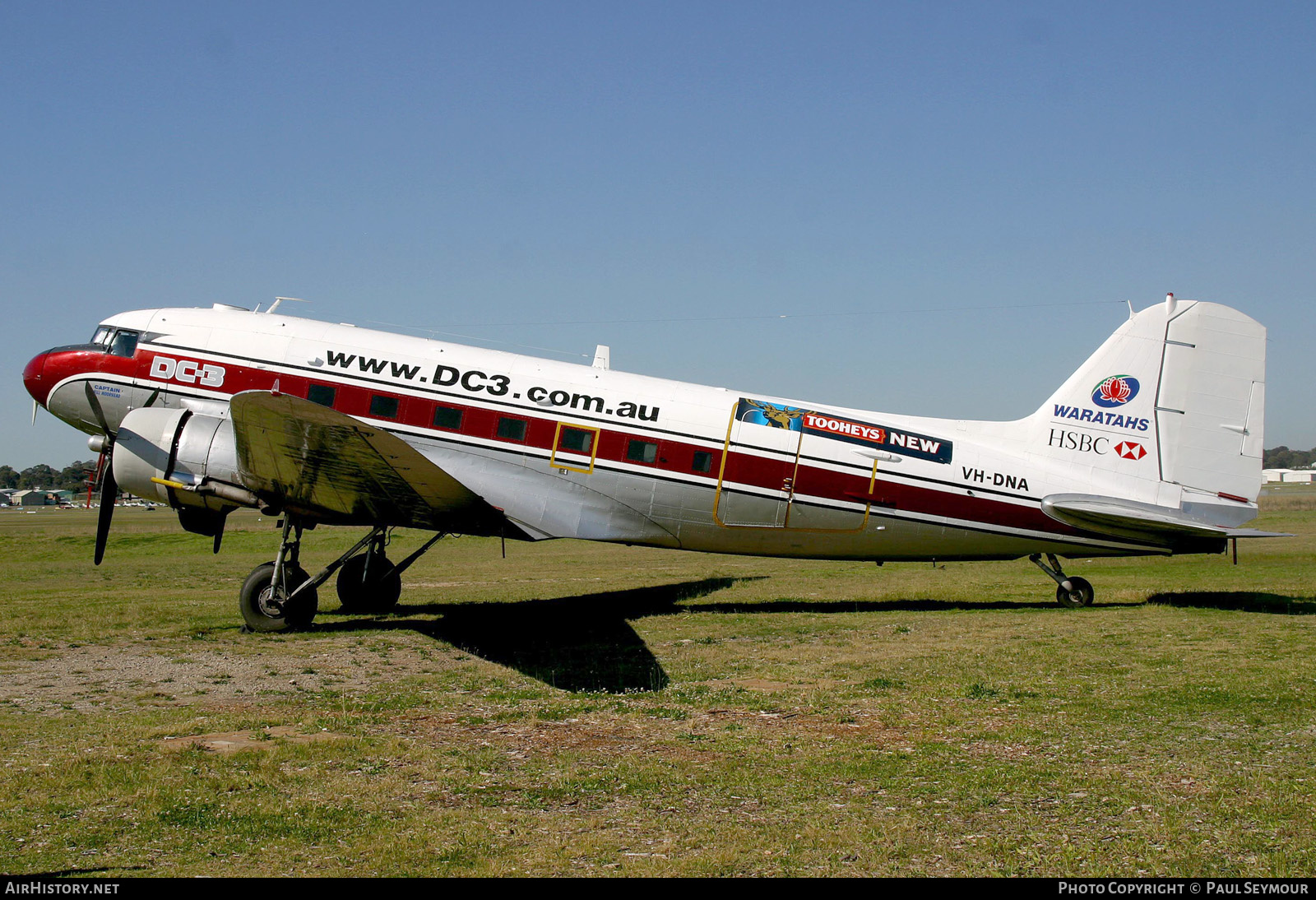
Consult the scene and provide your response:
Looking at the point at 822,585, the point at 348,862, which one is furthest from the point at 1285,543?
the point at 348,862

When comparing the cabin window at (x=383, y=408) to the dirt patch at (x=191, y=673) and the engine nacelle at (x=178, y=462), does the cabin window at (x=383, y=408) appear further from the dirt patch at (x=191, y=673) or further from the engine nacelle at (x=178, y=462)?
the dirt patch at (x=191, y=673)

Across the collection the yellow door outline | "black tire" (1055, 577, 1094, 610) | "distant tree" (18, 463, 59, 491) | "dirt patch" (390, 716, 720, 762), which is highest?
the yellow door outline

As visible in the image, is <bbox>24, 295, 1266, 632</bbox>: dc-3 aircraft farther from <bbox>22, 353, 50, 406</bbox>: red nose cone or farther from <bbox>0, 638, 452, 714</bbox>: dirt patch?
<bbox>0, 638, 452, 714</bbox>: dirt patch

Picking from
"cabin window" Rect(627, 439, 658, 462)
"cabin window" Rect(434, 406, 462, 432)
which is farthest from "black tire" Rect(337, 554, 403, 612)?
"cabin window" Rect(627, 439, 658, 462)

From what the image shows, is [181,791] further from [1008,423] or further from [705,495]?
[1008,423]

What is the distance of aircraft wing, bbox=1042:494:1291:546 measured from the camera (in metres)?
14.0

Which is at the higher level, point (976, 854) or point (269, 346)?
point (269, 346)

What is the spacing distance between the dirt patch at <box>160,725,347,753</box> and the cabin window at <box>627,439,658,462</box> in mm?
7029

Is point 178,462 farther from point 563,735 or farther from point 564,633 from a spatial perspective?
point 563,735

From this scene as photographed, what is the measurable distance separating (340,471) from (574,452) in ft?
12.5

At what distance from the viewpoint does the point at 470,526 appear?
13.8 metres

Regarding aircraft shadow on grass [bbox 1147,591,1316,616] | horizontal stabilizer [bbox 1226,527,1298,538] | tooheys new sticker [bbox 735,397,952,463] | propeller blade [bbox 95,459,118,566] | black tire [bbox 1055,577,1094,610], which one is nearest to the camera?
propeller blade [bbox 95,459,118,566]

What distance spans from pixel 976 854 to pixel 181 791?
5.00 metres

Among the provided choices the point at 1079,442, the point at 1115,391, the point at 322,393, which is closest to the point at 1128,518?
the point at 1079,442
